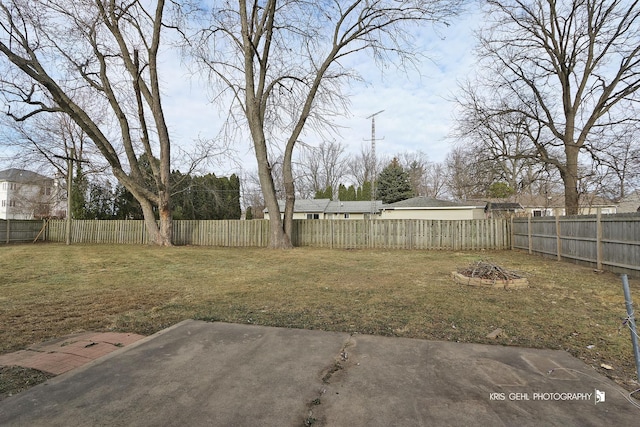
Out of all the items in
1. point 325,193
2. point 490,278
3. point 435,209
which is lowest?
point 490,278

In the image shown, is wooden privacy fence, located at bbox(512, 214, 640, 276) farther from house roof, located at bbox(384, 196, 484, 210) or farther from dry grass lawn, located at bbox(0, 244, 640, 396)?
house roof, located at bbox(384, 196, 484, 210)

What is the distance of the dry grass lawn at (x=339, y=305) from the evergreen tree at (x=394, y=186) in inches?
1031

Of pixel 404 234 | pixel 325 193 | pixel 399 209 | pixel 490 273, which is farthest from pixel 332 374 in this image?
pixel 325 193

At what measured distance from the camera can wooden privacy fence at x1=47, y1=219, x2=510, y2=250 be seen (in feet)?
46.8

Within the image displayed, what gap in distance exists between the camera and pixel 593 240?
825 centimetres

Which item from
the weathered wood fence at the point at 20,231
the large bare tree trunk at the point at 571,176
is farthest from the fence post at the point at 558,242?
the weathered wood fence at the point at 20,231

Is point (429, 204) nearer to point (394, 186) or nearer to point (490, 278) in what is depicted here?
point (394, 186)

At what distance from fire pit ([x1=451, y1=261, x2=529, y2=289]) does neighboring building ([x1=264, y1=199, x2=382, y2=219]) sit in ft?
73.8

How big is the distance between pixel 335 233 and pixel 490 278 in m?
9.89

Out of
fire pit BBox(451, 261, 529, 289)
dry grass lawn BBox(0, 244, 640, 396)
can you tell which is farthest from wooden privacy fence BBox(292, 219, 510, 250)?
fire pit BBox(451, 261, 529, 289)

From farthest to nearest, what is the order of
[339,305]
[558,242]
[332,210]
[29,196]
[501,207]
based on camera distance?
[29,196] < [332,210] < [501,207] < [558,242] < [339,305]

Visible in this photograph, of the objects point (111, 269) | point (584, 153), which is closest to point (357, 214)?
point (584, 153)

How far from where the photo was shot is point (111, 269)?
847 cm

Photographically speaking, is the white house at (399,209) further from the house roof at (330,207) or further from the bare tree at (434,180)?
the bare tree at (434,180)
